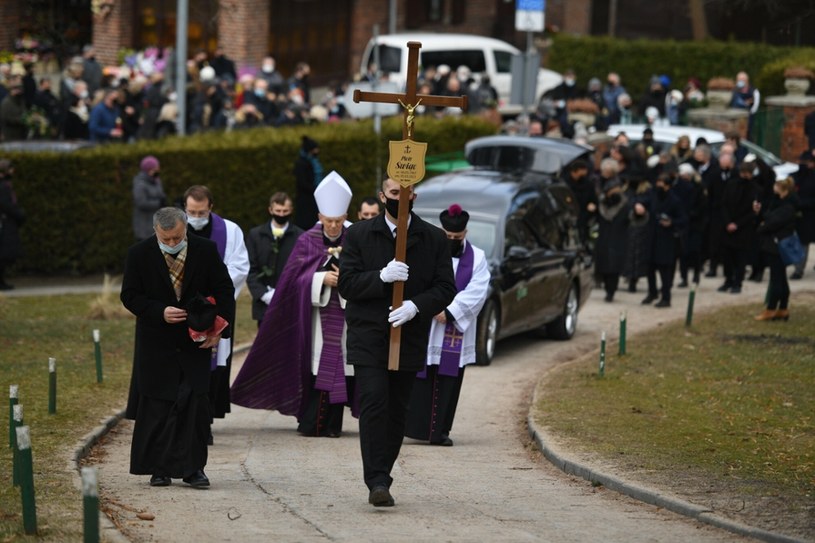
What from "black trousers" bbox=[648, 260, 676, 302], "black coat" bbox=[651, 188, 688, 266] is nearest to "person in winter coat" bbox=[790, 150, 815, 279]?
"black coat" bbox=[651, 188, 688, 266]

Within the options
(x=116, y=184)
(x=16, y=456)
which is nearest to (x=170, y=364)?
(x=16, y=456)

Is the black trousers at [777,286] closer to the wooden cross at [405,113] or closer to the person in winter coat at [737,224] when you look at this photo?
the person in winter coat at [737,224]

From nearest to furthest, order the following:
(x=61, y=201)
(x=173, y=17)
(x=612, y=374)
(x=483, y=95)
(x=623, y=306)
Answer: (x=612, y=374)
(x=623, y=306)
(x=61, y=201)
(x=483, y=95)
(x=173, y=17)

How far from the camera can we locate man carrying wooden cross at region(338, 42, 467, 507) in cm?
966

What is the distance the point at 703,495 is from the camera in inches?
400

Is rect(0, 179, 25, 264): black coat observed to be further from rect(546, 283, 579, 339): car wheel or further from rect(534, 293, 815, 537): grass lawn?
rect(534, 293, 815, 537): grass lawn

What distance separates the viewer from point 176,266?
10.2 metres

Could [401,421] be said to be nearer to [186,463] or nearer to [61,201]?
[186,463]

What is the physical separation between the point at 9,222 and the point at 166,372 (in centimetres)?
1260

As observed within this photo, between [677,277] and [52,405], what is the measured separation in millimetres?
13601

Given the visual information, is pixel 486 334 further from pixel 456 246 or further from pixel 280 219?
pixel 456 246

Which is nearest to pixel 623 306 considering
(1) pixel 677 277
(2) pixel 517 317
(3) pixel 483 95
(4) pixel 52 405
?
(1) pixel 677 277

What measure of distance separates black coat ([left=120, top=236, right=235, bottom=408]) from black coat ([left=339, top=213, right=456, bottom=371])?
3.23 ft

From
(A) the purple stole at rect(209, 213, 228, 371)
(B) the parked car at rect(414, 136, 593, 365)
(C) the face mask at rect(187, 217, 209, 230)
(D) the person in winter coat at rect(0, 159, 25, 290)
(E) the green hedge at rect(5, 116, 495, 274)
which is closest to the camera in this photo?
(C) the face mask at rect(187, 217, 209, 230)
